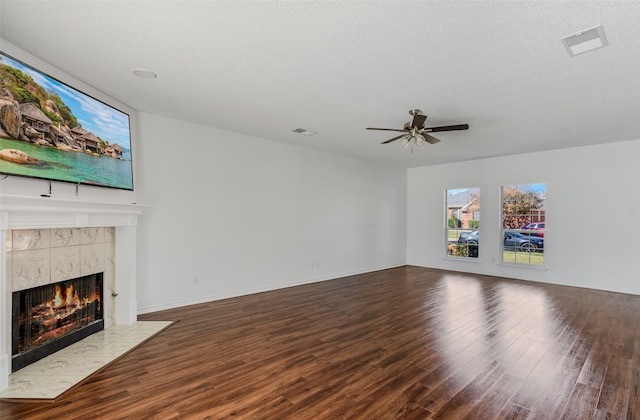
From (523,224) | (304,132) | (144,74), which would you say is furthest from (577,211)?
(144,74)

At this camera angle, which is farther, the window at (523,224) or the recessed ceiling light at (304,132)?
the window at (523,224)

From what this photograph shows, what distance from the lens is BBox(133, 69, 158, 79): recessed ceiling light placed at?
306cm

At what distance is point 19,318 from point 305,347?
265 centimetres

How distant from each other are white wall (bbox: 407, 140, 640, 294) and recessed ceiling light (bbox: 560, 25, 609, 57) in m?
4.71

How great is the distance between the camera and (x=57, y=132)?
2891 mm

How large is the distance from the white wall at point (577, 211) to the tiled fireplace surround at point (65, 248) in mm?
7328

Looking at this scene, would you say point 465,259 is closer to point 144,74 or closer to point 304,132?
point 304,132

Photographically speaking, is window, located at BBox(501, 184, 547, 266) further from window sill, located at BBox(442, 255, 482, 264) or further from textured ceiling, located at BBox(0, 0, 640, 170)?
textured ceiling, located at BBox(0, 0, 640, 170)

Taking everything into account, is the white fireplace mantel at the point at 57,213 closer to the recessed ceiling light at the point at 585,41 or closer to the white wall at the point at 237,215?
the white wall at the point at 237,215

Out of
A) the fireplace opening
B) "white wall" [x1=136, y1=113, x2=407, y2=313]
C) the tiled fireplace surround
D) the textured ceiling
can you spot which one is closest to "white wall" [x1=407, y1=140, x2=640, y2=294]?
the textured ceiling

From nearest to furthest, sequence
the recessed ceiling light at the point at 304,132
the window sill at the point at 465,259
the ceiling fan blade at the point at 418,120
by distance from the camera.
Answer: the ceiling fan blade at the point at 418,120 < the recessed ceiling light at the point at 304,132 < the window sill at the point at 465,259

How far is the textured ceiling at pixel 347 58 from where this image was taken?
214 centimetres

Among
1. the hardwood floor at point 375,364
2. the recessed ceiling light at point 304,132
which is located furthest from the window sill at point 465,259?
the recessed ceiling light at point 304,132

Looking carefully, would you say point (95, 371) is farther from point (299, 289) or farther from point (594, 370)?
Result: point (594, 370)
